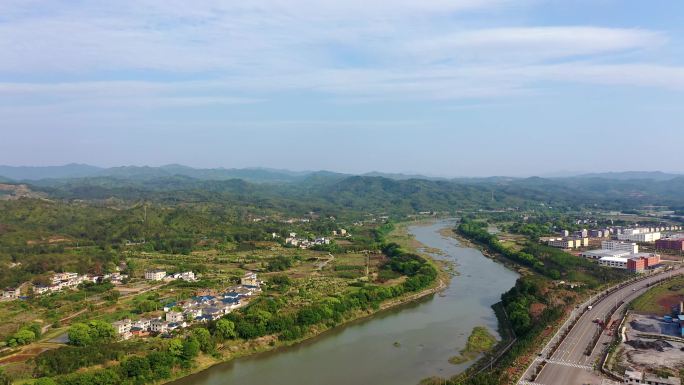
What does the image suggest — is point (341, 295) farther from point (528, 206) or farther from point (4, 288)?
point (528, 206)

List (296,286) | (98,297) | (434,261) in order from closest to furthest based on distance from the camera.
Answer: (98,297) < (296,286) < (434,261)

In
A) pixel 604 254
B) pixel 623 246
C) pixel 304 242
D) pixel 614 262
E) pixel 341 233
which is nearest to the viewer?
pixel 614 262

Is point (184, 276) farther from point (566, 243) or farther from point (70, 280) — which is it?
point (566, 243)

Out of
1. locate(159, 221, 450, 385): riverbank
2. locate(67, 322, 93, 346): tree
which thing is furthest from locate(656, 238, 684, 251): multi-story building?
Result: locate(67, 322, 93, 346): tree

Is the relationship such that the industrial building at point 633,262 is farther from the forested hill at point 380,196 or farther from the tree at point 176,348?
the forested hill at point 380,196

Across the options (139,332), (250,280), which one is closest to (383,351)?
(139,332)

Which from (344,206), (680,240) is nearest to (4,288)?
(680,240)

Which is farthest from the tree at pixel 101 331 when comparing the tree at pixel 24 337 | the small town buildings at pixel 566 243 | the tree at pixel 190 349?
the small town buildings at pixel 566 243
